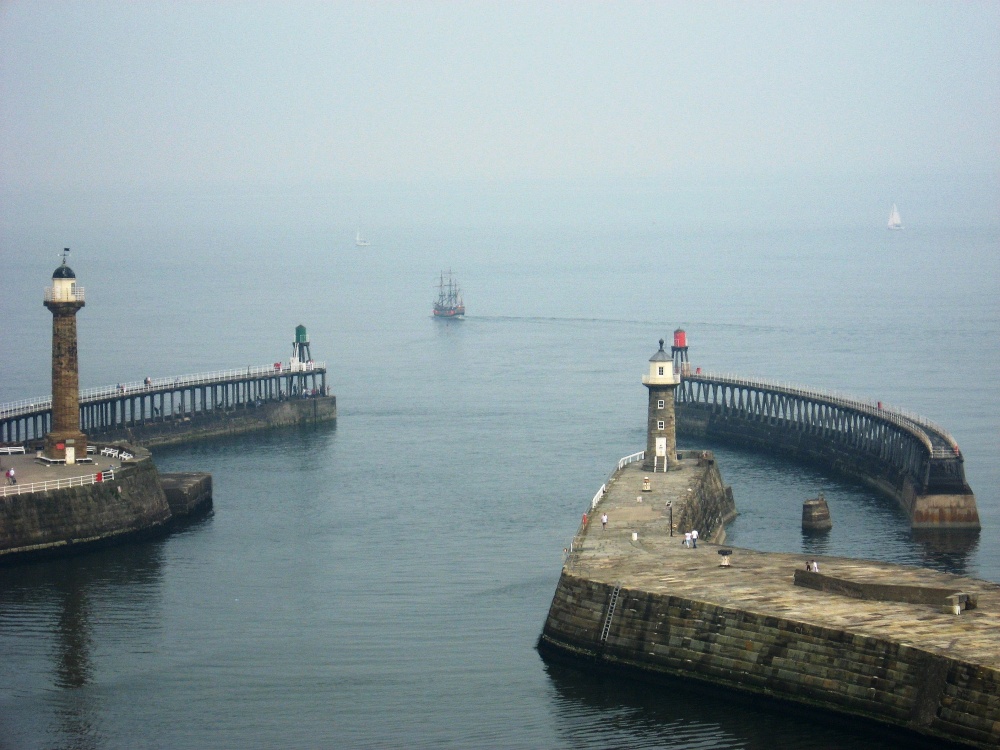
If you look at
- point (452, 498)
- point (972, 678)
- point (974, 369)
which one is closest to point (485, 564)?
point (452, 498)

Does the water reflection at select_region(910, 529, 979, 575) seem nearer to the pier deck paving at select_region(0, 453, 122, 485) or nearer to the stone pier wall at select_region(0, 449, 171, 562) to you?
the stone pier wall at select_region(0, 449, 171, 562)

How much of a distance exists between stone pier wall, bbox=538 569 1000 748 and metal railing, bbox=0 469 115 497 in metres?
27.5

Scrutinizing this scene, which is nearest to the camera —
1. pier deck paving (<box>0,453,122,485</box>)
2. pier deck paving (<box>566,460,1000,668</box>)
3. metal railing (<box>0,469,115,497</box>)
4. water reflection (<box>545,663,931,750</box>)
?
water reflection (<box>545,663,931,750</box>)

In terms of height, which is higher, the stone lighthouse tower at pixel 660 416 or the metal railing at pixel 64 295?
the metal railing at pixel 64 295

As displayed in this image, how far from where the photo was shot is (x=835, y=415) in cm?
11206

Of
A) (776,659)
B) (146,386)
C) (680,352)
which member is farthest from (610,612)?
(680,352)

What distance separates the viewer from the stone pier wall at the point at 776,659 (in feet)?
162

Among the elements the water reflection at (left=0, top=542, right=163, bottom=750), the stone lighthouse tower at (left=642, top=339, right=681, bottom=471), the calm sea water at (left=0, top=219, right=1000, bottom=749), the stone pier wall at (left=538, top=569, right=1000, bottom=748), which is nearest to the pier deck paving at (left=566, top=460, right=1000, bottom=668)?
the stone pier wall at (left=538, top=569, right=1000, bottom=748)

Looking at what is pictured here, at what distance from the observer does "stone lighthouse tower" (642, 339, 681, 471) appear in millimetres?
85569

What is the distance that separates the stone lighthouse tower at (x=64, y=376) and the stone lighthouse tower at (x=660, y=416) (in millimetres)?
28561

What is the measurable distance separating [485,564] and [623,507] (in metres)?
6.66

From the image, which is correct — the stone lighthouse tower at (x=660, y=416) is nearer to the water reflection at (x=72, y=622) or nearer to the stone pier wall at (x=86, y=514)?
the stone pier wall at (x=86, y=514)

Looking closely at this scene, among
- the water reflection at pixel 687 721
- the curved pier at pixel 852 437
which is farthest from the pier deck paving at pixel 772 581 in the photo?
the curved pier at pixel 852 437

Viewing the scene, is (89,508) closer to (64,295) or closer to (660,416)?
(64,295)
